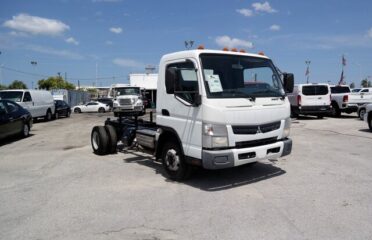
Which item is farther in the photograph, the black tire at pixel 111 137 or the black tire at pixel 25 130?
the black tire at pixel 25 130

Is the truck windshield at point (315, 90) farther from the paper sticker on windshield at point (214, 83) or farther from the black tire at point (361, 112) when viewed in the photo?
the paper sticker on windshield at point (214, 83)

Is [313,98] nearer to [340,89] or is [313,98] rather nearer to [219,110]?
[340,89]

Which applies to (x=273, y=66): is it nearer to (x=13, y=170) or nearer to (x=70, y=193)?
(x=70, y=193)

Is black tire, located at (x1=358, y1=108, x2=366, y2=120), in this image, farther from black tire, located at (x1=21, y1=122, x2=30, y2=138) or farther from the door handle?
black tire, located at (x1=21, y1=122, x2=30, y2=138)

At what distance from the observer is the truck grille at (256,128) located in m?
6.26

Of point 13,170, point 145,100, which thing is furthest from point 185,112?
point 145,100

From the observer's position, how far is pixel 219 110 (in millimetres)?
6066

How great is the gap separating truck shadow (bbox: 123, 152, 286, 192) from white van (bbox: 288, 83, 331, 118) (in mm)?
13037

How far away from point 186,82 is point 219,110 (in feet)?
3.01

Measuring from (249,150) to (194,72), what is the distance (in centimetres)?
166

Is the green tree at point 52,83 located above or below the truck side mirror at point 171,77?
above

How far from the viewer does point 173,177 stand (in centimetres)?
712

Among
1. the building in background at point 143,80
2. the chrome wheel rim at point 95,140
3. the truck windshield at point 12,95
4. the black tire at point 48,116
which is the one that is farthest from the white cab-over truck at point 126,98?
the chrome wheel rim at point 95,140

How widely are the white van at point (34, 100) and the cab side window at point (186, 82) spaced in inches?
668
